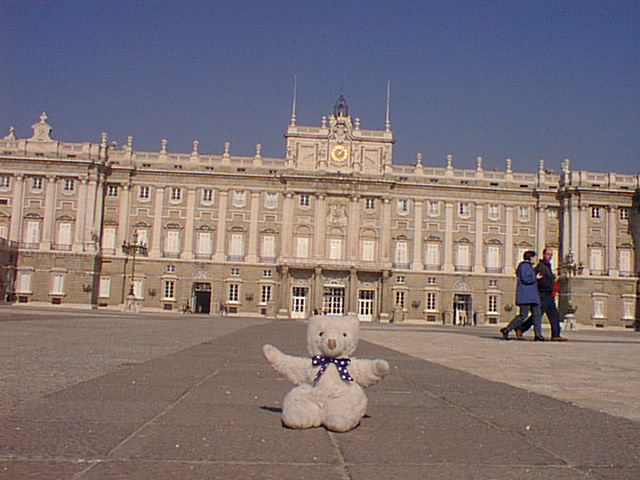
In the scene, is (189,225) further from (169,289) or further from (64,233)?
(64,233)

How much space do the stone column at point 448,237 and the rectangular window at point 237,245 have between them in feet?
45.9

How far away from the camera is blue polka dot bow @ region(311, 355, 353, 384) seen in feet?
15.1

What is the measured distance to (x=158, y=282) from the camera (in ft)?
170

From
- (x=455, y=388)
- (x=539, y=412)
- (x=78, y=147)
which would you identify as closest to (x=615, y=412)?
(x=539, y=412)

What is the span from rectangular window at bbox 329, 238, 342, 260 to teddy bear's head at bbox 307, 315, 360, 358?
4779 centimetres

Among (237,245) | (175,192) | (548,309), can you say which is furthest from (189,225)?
(548,309)

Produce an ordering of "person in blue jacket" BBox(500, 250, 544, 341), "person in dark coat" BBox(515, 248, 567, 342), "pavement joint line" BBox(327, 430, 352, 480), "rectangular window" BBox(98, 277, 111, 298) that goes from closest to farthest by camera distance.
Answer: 1. "pavement joint line" BBox(327, 430, 352, 480)
2. "person in blue jacket" BBox(500, 250, 544, 341)
3. "person in dark coat" BBox(515, 248, 567, 342)
4. "rectangular window" BBox(98, 277, 111, 298)

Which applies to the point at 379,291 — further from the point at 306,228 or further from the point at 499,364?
the point at 499,364

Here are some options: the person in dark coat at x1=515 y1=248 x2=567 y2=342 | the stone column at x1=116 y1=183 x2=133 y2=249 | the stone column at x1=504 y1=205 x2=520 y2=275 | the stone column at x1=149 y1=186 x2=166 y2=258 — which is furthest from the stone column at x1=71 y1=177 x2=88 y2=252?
the person in dark coat at x1=515 y1=248 x2=567 y2=342

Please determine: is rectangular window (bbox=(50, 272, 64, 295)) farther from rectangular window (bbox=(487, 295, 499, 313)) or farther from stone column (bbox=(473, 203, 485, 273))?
rectangular window (bbox=(487, 295, 499, 313))

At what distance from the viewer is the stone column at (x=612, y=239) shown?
53.0 metres

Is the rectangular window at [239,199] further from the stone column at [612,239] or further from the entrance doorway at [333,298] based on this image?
the stone column at [612,239]

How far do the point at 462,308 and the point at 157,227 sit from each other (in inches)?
847

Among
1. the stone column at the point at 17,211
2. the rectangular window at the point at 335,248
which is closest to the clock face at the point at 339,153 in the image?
the rectangular window at the point at 335,248
